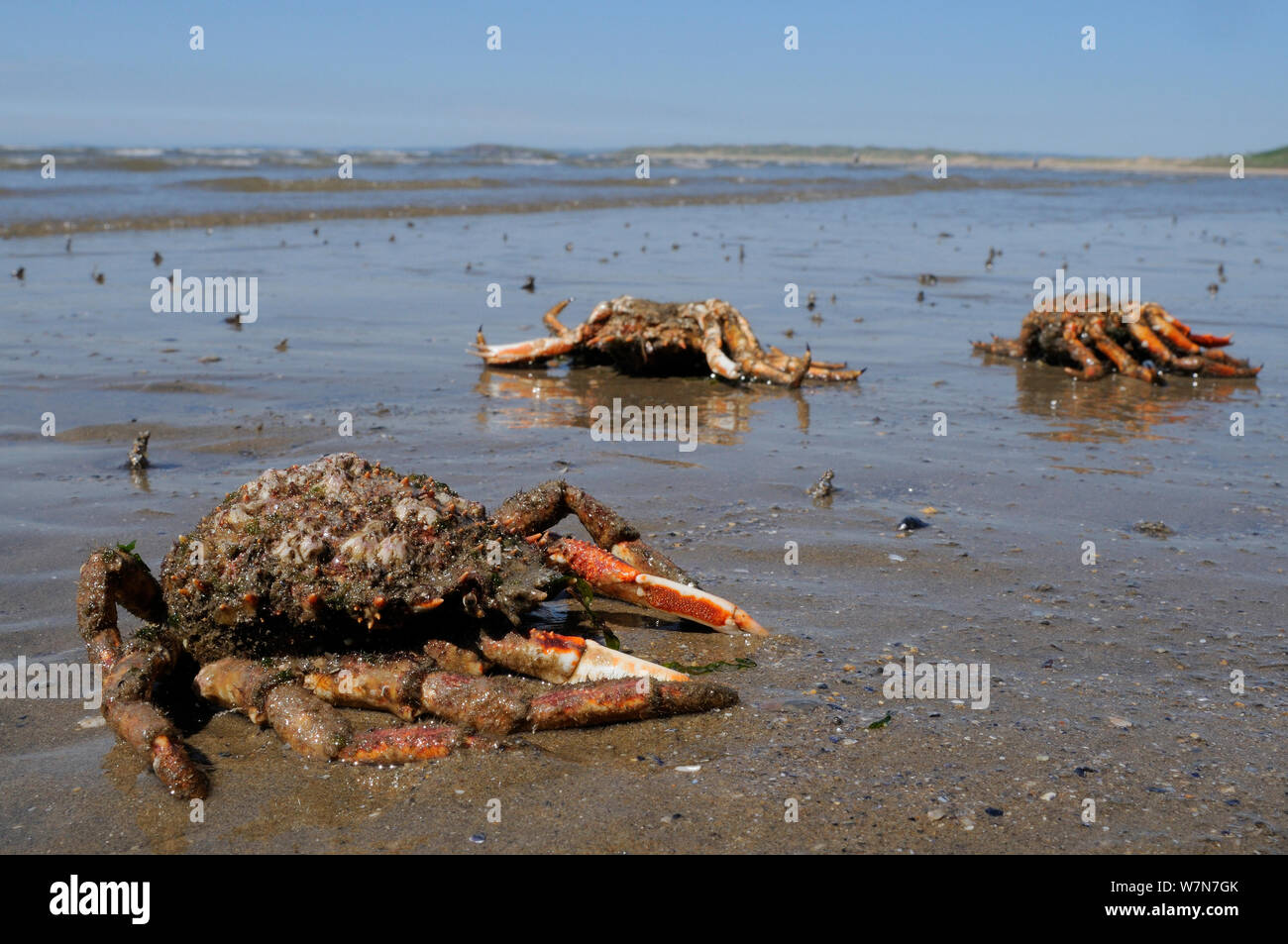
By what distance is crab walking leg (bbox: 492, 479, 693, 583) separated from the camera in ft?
16.9

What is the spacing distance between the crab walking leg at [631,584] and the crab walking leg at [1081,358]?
7.80 m

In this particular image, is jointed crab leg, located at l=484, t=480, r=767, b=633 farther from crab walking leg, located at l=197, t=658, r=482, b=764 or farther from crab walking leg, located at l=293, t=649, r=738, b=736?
crab walking leg, located at l=197, t=658, r=482, b=764

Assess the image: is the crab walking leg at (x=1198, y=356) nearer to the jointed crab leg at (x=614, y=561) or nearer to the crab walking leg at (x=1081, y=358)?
the crab walking leg at (x=1081, y=358)

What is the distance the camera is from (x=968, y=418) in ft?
32.1

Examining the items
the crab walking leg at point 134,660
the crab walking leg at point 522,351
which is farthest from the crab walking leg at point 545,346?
the crab walking leg at point 134,660

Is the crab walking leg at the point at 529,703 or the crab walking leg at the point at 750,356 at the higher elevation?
the crab walking leg at the point at 750,356

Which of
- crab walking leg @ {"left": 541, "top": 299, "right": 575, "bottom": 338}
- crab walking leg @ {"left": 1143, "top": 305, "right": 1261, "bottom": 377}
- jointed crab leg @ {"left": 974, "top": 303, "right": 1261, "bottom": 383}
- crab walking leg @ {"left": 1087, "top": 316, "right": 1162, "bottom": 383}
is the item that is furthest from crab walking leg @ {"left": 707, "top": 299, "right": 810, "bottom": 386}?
crab walking leg @ {"left": 1143, "top": 305, "right": 1261, "bottom": 377}

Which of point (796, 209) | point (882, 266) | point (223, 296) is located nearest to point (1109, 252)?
point (882, 266)

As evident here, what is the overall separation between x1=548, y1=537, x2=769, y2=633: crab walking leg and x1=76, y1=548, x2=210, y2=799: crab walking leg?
1.65 m

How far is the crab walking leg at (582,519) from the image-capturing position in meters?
5.14

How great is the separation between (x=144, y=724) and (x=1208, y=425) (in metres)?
8.74

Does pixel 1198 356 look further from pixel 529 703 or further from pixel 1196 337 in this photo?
pixel 529 703

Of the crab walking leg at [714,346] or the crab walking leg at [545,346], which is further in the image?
the crab walking leg at [545,346]
